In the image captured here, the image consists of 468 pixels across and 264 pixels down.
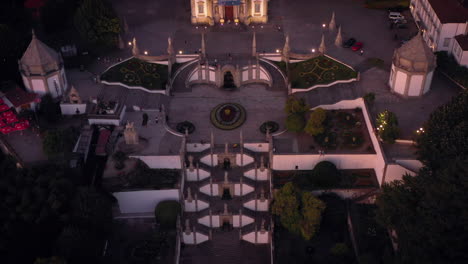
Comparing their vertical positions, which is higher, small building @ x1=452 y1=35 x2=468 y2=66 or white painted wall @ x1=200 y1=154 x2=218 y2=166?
small building @ x1=452 y1=35 x2=468 y2=66

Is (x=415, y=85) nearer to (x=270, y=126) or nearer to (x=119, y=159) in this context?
(x=270, y=126)

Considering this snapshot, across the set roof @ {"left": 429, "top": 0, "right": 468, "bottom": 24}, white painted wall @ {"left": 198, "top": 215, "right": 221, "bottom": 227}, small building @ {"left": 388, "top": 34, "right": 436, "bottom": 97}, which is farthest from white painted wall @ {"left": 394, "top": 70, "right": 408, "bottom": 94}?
white painted wall @ {"left": 198, "top": 215, "right": 221, "bottom": 227}

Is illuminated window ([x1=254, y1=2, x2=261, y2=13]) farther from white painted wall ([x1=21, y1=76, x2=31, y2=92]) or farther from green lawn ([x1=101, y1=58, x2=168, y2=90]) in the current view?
white painted wall ([x1=21, y1=76, x2=31, y2=92])

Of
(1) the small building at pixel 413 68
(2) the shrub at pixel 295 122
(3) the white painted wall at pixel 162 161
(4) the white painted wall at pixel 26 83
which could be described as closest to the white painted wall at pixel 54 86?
(4) the white painted wall at pixel 26 83

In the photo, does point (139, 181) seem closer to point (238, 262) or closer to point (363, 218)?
point (238, 262)

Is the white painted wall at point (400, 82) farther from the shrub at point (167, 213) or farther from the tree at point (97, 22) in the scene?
the tree at point (97, 22)

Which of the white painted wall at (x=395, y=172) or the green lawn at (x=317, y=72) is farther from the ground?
the green lawn at (x=317, y=72)

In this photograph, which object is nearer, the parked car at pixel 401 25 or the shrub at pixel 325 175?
the shrub at pixel 325 175
